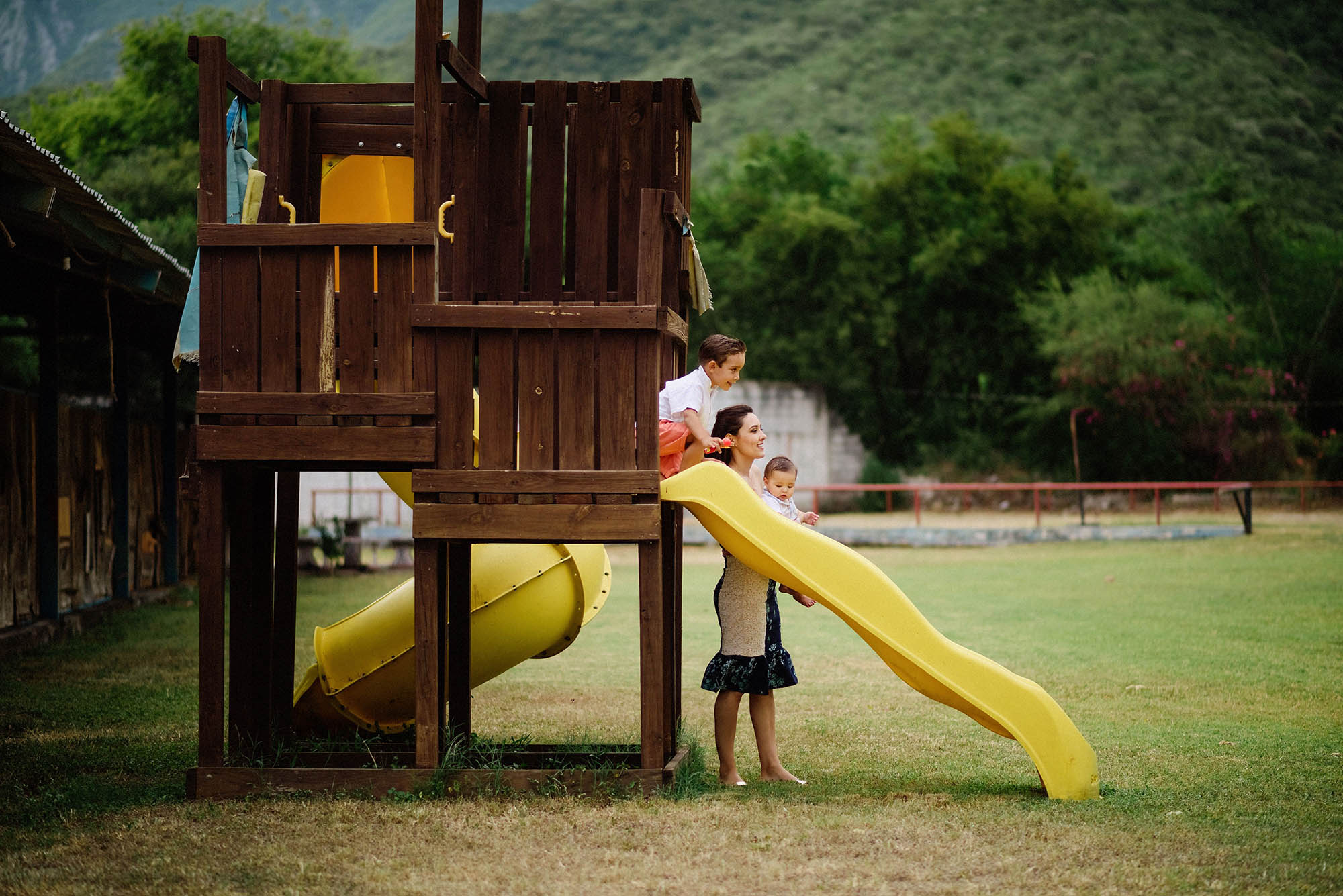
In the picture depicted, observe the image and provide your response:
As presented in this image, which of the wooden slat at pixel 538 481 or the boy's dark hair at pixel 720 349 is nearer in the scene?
the wooden slat at pixel 538 481

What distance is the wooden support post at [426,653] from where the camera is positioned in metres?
6.26

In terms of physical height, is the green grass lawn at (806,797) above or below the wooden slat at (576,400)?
below

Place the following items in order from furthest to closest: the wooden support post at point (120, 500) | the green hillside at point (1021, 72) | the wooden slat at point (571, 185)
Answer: the green hillside at point (1021, 72), the wooden support post at point (120, 500), the wooden slat at point (571, 185)

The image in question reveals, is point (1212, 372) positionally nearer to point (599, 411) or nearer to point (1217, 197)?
point (1217, 197)

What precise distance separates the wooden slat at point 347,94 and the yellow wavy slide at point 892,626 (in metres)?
2.83

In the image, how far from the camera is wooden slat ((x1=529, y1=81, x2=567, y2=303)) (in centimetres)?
720

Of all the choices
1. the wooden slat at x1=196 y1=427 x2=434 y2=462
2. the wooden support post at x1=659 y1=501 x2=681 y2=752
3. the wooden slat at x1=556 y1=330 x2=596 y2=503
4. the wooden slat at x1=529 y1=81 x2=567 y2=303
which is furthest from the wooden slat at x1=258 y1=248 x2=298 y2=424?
the wooden support post at x1=659 y1=501 x2=681 y2=752

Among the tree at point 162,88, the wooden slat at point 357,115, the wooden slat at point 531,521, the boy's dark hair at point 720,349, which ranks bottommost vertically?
the wooden slat at point 531,521

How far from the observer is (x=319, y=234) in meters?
6.39

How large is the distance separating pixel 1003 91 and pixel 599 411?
252 feet

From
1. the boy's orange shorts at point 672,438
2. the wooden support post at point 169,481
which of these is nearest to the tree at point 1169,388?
the wooden support post at point 169,481

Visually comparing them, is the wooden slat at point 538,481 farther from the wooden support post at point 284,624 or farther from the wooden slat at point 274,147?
the wooden slat at point 274,147

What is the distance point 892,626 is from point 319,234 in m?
3.33

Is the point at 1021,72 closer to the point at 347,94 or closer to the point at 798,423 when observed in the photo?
the point at 798,423
